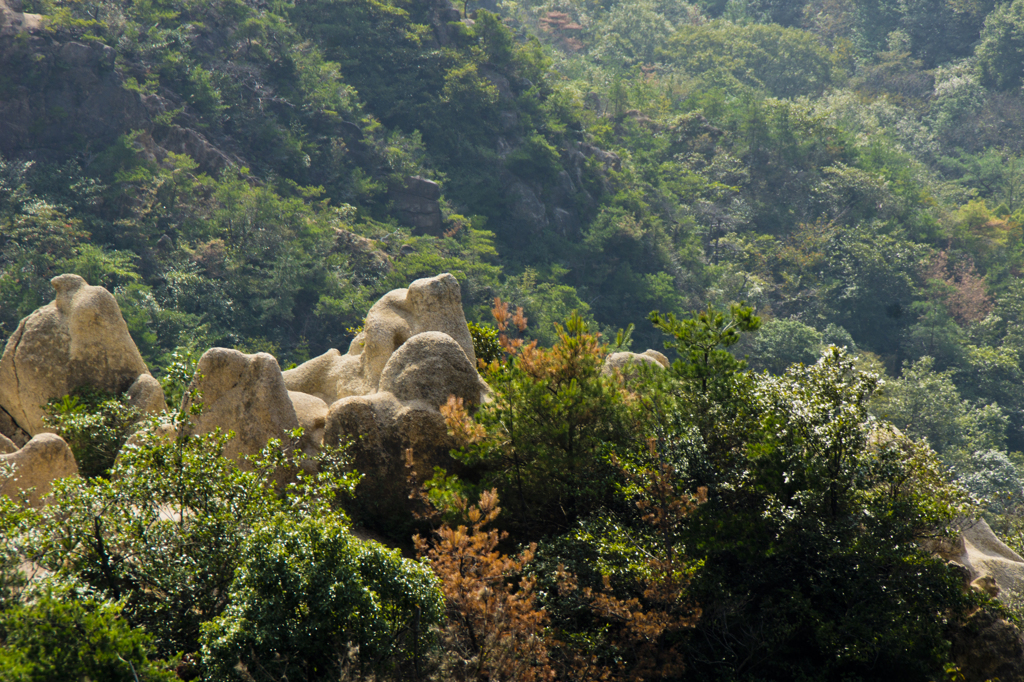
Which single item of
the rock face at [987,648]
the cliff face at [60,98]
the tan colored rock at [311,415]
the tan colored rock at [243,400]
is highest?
the rock face at [987,648]

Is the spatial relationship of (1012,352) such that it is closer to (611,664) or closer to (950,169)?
(950,169)

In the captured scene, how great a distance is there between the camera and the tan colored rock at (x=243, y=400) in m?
11.6

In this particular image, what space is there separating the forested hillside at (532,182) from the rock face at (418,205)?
6.6 inches

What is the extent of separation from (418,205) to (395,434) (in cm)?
4605

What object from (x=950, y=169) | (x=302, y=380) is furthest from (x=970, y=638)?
(x=950, y=169)

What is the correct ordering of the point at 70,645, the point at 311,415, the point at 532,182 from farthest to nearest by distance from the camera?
the point at 532,182, the point at 311,415, the point at 70,645

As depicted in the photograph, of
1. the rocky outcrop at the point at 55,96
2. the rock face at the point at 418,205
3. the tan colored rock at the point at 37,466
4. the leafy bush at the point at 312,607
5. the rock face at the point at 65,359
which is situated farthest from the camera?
the rock face at the point at 418,205

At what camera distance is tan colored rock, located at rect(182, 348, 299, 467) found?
1163 centimetres

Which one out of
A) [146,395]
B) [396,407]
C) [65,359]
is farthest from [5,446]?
[396,407]

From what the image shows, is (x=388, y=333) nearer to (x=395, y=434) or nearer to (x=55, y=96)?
(x=395, y=434)

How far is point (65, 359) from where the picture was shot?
13.2 metres

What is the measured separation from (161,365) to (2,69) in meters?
21.1

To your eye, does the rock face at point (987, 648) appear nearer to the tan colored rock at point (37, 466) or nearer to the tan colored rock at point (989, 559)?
the tan colored rock at point (989, 559)

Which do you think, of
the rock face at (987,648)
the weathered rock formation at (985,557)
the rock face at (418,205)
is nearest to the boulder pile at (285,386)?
the rock face at (987,648)
